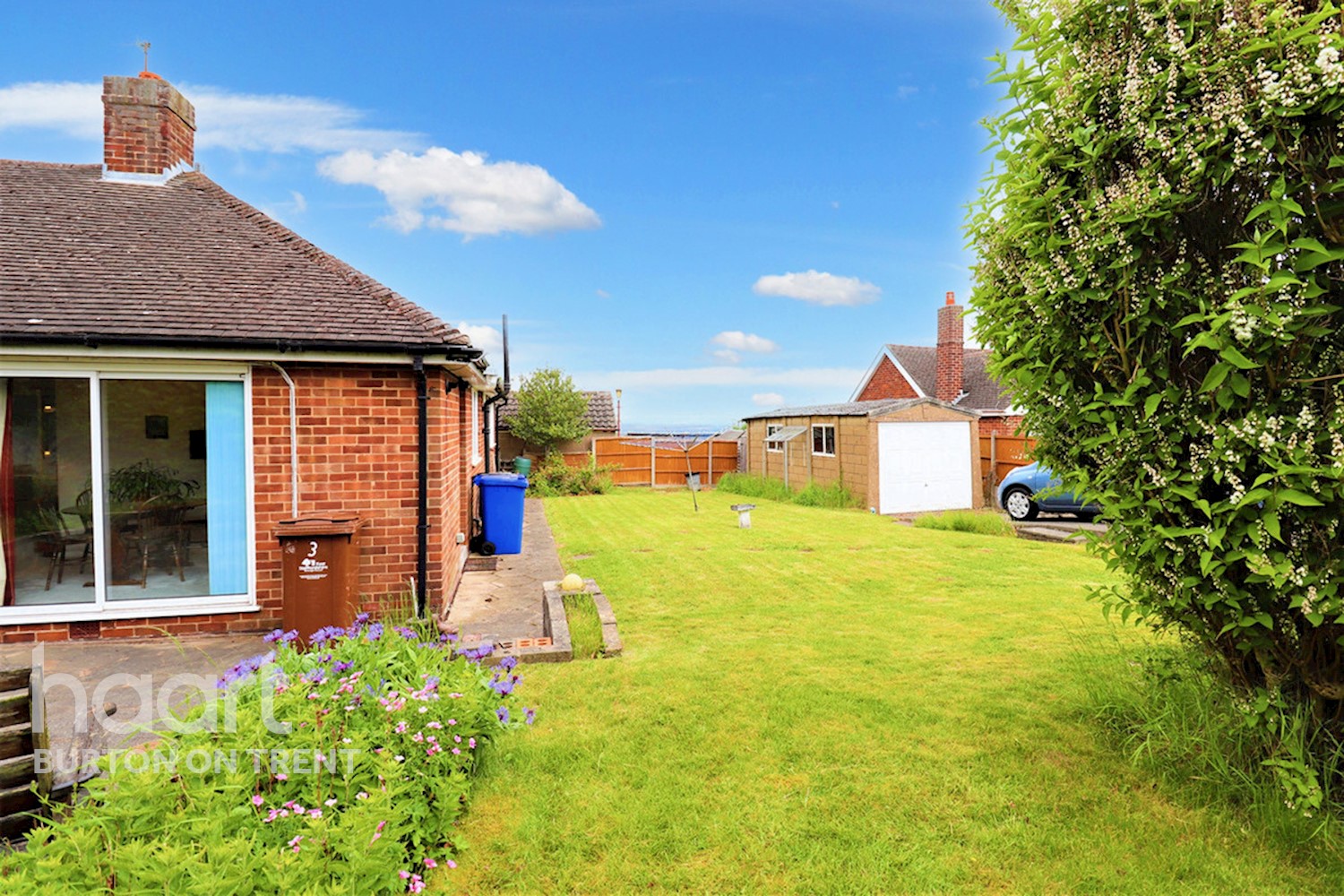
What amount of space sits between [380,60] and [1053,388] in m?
13.3

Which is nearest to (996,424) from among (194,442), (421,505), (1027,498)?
(1027,498)

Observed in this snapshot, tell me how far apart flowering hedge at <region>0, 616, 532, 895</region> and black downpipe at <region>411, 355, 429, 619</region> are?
9.13 feet

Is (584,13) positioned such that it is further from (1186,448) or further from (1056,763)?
(1056,763)

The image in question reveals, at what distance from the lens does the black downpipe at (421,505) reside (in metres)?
7.17

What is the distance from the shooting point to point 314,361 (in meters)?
6.98

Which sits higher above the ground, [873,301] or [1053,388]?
[873,301]

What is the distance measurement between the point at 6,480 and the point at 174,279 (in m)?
2.61

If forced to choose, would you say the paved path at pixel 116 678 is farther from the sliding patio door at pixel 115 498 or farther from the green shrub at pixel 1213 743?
the green shrub at pixel 1213 743

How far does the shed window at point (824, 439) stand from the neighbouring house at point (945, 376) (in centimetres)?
556

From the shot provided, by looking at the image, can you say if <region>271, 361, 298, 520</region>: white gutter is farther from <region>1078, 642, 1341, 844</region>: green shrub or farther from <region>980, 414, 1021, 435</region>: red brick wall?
<region>980, 414, 1021, 435</region>: red brick wall

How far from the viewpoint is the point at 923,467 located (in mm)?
19141

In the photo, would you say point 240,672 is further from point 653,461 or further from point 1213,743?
point 653,461

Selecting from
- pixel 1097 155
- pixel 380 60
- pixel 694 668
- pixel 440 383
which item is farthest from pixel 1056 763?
pixel 380 60

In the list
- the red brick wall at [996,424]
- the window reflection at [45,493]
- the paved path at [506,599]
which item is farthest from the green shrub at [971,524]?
the window reflection at [45,493]
